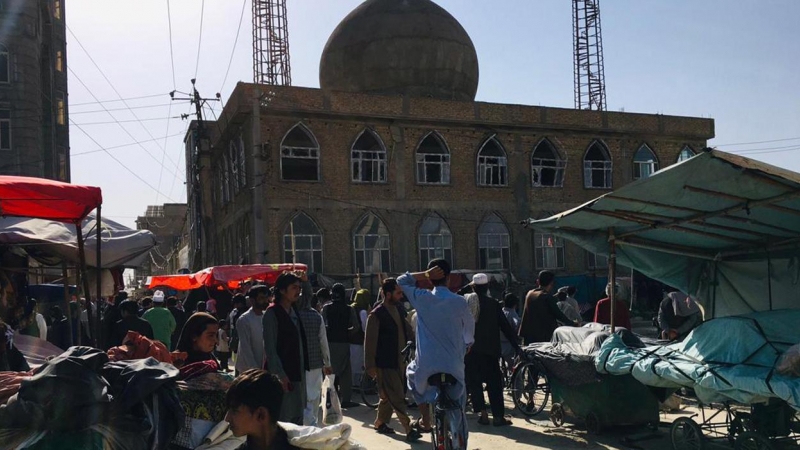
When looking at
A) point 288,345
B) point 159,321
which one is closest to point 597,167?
point 159,321

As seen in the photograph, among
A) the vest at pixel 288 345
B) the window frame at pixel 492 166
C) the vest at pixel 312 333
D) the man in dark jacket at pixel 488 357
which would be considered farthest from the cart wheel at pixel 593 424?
the window frame at pixel 492 166

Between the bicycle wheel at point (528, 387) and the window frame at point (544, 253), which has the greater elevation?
the window frame at point (544, 253)

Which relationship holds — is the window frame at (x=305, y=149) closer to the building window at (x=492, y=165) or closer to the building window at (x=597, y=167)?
the building window at (x=492, y=165)

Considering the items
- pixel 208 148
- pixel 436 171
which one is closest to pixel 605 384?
pixel 436 171

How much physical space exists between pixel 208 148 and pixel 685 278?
1158 inches

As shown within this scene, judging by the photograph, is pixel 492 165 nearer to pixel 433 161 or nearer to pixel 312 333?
pixel 433 161

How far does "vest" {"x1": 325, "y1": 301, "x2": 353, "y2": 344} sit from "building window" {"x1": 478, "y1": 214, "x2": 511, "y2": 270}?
18.6 m

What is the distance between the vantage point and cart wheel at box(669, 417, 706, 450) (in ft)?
21.3

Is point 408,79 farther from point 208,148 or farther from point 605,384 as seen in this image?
point 605,384

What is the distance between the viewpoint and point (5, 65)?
2659 centimetres

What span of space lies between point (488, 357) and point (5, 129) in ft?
77.7

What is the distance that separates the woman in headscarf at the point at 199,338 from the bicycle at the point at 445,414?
6.61 ft

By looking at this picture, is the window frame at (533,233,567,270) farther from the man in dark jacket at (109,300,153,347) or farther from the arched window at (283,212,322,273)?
the man in dark jacket at (109,300,153,347)

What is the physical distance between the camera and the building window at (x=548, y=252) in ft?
98.2
